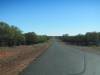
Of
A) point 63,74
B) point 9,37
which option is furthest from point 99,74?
point 9,37

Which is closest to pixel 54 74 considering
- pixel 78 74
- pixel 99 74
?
pixel 78 74

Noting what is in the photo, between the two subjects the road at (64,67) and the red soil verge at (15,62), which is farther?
the red soil verge at (15,62)

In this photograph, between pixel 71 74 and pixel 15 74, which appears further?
pixel 15 74

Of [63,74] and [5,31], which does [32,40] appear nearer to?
[5,31]

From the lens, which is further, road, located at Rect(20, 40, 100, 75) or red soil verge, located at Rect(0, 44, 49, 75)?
red soil verge, located at Rect(0, 44, 49, 75)

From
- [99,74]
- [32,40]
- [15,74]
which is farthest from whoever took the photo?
[32,40]

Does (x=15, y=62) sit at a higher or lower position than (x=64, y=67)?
lower

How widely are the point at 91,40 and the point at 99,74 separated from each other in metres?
108

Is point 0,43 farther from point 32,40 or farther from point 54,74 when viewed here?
point 54,74

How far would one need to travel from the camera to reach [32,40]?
13762cm

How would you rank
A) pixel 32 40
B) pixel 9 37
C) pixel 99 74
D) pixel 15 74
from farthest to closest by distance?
pixel 32 40 → pixel 9 37 → pixel 15 74 → pixel 99 74

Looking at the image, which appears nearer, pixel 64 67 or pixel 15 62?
pixel 64 67

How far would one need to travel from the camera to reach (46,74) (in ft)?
40.9

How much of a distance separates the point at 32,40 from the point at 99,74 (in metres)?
126
